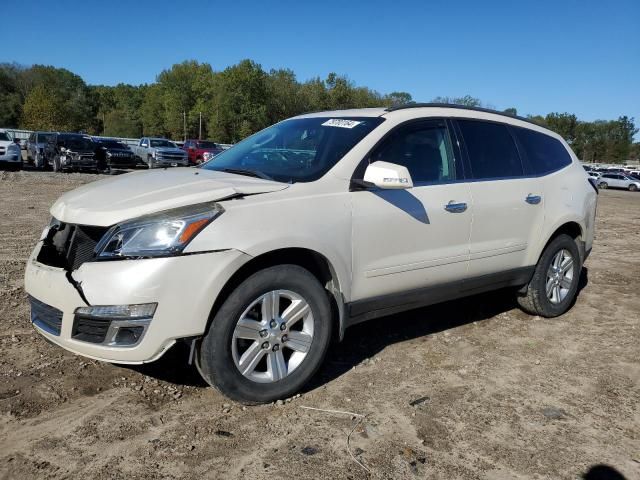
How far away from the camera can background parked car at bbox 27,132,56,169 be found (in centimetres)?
2262

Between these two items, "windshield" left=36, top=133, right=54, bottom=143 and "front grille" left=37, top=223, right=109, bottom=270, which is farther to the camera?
"windshield" left=36, top=133, right=54, bottom=143

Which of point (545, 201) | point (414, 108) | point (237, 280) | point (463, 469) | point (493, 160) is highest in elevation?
point (414, 108)

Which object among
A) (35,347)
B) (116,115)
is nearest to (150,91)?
(116,115)

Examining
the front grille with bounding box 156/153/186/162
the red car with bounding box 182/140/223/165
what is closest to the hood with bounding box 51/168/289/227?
the front grille with bounding box 156/153/186/162

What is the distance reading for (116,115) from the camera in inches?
3494

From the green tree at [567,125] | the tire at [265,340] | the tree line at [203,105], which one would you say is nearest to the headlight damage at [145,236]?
the tire at [265,340]

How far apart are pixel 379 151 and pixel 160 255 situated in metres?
1.68

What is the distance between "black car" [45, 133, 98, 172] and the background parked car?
0.37m

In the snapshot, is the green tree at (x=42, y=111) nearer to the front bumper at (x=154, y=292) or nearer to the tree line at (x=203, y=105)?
the tree line at (x=203, y=105)

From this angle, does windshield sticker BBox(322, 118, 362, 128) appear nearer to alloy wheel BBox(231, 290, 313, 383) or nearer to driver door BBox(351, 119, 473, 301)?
driver door BBox(351, 119, 473, 301)

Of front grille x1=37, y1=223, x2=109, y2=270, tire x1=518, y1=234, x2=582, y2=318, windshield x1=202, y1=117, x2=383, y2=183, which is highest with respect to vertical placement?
windshield x1=202, y1=117, x2=383, y2=183

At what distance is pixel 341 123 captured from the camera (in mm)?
4012

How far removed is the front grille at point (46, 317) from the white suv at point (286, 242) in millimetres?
11

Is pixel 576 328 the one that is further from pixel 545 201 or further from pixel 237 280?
pixel 237 280
